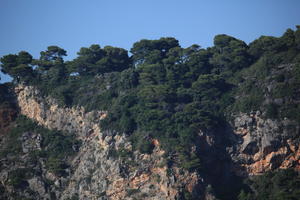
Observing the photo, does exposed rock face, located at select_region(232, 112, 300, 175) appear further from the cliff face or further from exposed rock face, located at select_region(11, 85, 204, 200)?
exposed rock face, located at select_region(11, 85, 204, 200)

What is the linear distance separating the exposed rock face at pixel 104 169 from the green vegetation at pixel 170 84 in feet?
4.10

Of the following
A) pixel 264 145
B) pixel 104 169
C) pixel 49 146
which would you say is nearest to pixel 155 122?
pixel 104 169

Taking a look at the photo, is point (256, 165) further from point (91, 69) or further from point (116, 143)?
point (91, 69)

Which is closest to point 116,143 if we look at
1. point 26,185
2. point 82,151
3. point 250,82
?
point 82,151

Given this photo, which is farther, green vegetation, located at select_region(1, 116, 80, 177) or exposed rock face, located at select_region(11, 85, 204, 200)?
green vegetation, located at select_region(1, 116, 80, 177)

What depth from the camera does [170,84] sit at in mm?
119688

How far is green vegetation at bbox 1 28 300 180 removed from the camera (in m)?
110

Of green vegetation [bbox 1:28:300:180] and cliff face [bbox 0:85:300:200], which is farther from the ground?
green vegetation [bbox 1:28:300:180]

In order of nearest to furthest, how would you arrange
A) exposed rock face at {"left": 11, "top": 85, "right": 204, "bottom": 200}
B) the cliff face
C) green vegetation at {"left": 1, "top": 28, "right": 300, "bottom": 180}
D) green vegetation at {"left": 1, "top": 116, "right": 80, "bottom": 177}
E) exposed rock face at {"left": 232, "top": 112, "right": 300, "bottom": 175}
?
1. exposed rock face at {"left": 11, "top": 85, "right": 204, "bottom": 200}
2. the cliff face
3. exposed rock face at {"left": 232, "top": 112, "right": 300, "bottom": 175}
4. green vegetation at {"left": 1, "top": 28, "right": 300, "bottom": 180}
5. green vegetation at {"left": 1, "top": 116, "right": 80, "bottom": 177}

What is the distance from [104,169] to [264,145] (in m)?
20.2

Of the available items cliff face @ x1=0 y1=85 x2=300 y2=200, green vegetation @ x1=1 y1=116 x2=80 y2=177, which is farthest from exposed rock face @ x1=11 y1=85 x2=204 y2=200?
green vegetation @ x1=1 y1=116 x2=80 y2=177

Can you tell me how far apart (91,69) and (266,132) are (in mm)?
30204

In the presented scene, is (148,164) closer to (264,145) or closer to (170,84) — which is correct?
(264,145)

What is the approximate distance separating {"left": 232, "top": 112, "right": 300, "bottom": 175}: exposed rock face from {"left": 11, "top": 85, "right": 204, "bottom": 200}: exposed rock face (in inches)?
298
